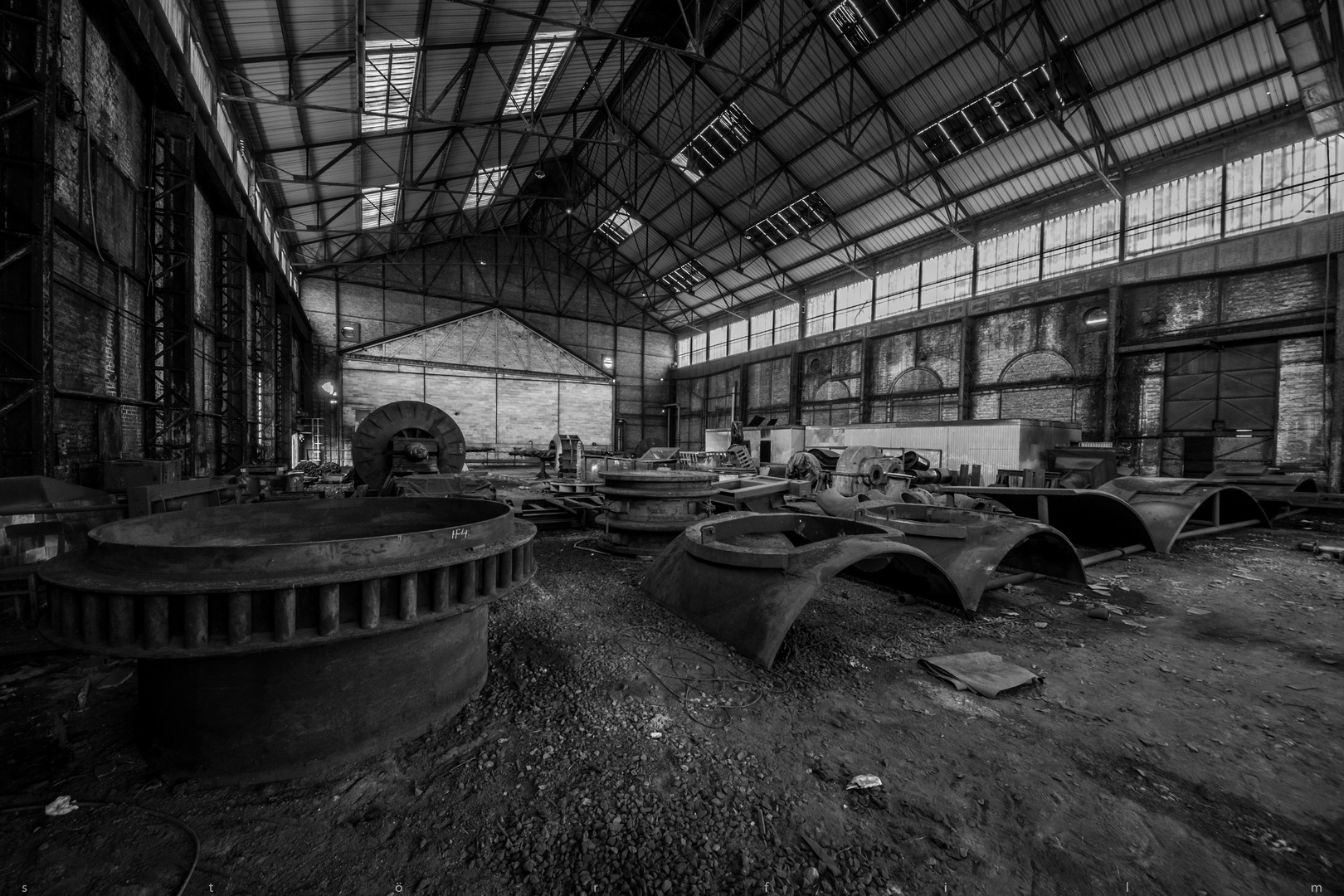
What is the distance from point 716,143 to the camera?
792 inches

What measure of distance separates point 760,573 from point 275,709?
2727 mm

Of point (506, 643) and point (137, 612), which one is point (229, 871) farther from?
point (506, 643)

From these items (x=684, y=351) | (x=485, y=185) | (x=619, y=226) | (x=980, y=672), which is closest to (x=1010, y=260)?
(x=619, y=226)

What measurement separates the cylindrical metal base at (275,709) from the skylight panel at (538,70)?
1623 cm

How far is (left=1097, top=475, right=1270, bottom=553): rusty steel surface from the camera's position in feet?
22.7

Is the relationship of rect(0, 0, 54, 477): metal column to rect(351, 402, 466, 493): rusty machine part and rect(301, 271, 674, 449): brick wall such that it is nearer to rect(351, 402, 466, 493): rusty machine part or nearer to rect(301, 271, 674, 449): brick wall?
rect(351, 402, 466, 493): rusty machine part

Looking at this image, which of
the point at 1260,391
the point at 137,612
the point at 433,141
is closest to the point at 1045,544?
the point at 137,612

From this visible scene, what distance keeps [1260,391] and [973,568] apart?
15847mm

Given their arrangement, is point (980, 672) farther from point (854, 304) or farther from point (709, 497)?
point (854, 304)

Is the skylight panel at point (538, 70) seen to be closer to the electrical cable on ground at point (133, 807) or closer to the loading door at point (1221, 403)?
the electrical cable on ground at point (133, 807)

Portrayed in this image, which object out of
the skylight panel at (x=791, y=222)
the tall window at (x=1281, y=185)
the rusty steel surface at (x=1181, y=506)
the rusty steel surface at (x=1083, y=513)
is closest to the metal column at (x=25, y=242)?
the rusty steel surface at (x=1083, y=513)

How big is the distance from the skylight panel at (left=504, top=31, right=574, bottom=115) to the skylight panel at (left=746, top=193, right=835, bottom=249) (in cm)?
1058

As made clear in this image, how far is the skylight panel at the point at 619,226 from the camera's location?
1034 inches

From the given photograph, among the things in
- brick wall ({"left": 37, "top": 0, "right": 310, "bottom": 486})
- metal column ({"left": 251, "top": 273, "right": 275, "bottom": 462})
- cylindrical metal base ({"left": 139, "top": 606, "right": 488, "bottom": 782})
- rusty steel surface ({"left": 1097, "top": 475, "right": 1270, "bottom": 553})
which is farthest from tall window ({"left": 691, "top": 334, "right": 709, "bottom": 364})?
cylindrical metal base ({"left": 139, "top": 606, "right": 488, "bottom": 782})
